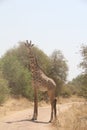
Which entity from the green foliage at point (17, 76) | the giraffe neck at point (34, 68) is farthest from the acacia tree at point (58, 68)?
the giraffe neck at point (34, 68)

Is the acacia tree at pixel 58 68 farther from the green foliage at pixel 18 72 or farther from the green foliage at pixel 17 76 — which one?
the green foliage at pixel 17 76

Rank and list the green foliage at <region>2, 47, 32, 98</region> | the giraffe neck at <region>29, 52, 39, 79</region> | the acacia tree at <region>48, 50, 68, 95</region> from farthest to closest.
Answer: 1. the acacia tree at <region>48, 50, 68, 95</region>
2. the green foliage at <region>2, 47, 32, 98</region>
3. the giraffe neck at <region>29, 52, 39, 79</region>

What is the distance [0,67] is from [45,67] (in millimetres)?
14994

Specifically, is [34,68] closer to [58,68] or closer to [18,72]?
[18,72]

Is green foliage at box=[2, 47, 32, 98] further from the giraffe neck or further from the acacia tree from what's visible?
the giraffe neck

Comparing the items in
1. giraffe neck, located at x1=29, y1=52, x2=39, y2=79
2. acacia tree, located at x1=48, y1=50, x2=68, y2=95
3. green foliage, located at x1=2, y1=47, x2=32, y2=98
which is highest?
acacia tree, located at x1=48, y1=50, x2=68, y2=95

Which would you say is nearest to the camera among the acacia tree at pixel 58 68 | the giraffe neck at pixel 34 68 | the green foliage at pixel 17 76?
the giraffe neck at pixel 34 68

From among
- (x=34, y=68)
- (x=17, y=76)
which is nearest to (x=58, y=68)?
(x=17, y=76)

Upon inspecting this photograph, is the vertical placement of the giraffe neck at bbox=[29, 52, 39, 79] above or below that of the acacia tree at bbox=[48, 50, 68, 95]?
below

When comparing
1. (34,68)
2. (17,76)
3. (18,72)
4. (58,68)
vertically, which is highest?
(58,68)

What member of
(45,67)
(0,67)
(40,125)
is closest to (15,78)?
(0,67)

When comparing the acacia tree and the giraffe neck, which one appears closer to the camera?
the giraffe neck

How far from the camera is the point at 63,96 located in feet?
179

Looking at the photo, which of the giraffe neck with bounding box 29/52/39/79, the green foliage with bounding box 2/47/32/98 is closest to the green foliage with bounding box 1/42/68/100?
the green foliage with bounding box 2/47/32/98
